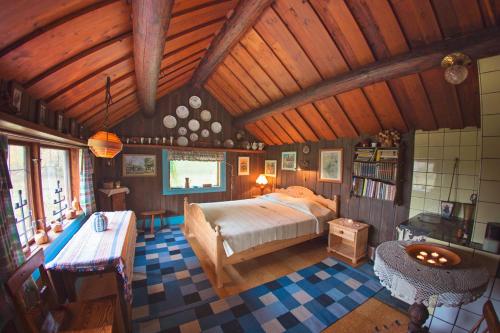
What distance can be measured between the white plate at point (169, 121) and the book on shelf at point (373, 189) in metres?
4.32

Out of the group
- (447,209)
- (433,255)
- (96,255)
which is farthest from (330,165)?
(96,255)

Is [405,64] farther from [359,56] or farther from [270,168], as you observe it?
[270,168]

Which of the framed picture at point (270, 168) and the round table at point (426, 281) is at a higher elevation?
the framed picture at point (270, 168)

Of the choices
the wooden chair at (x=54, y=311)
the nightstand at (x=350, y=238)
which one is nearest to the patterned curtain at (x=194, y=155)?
the nightstand at (x=350, y=238)

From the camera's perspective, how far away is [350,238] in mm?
3359

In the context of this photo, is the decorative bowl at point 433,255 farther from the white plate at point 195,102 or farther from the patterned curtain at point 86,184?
the white plate at point 195,102

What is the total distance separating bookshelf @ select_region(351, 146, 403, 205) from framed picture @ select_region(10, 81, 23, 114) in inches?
169

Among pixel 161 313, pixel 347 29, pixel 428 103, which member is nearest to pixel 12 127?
pixel 161 313

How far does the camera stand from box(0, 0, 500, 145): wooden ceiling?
4.50ft

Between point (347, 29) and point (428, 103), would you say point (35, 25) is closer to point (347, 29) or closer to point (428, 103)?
point (347, 29)

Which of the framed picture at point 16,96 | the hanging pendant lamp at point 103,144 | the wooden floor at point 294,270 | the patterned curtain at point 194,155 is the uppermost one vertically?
the framed picture at point 16,96

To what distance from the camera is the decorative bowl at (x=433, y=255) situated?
1534mm

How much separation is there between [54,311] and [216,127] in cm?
460

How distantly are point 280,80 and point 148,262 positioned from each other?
382 cm
